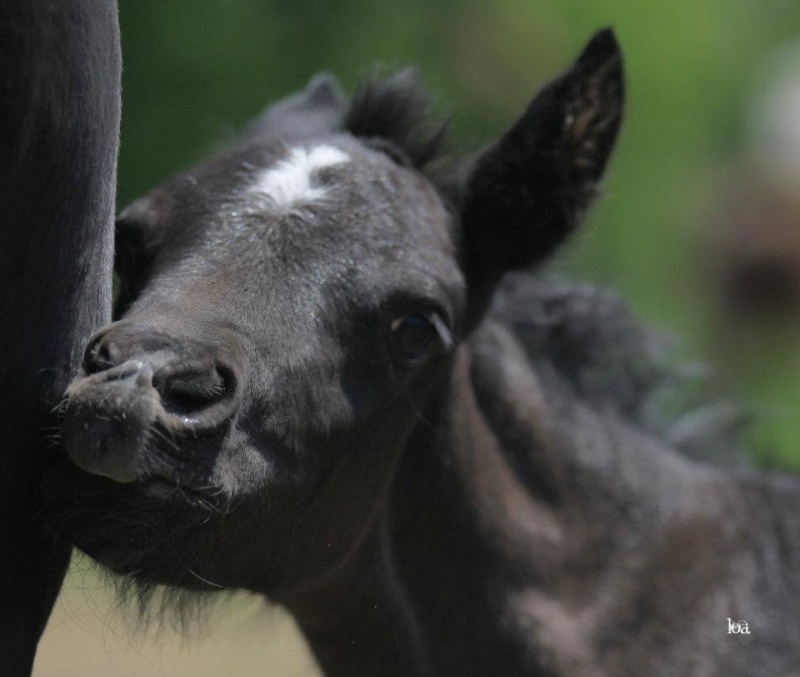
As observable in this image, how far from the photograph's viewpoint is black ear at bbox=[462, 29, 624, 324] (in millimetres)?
3500

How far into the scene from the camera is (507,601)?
3734 millimetres

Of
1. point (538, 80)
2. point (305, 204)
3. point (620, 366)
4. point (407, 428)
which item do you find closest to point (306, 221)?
point (305, 204)

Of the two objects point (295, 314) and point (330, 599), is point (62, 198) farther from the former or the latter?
point (330, 599)

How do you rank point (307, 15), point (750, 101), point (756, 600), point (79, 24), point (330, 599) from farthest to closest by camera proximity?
point (750, 101) → point (307, 15) → point (756, 600) → point (330, 599) → point (79, 24)

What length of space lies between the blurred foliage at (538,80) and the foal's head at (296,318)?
7.69m

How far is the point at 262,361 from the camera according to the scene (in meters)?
2.70

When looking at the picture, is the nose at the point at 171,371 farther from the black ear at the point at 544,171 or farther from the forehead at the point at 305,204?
the black ear at the point at 544,171

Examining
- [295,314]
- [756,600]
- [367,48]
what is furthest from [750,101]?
[295,314]

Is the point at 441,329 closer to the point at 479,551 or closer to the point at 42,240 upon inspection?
the point at 479,551

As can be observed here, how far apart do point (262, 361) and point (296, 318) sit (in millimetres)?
195

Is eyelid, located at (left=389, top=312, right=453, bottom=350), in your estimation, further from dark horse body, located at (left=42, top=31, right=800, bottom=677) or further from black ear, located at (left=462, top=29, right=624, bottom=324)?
black ear, located at (left=462, top=29, right=624, bottom=324)

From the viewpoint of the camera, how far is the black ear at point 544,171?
138 inches

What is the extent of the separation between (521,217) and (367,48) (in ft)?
34.8

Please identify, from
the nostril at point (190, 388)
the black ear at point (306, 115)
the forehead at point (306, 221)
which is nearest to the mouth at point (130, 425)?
the nostril at point (190, 388)
